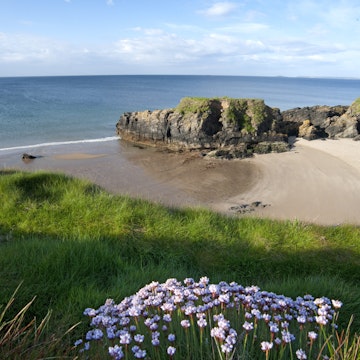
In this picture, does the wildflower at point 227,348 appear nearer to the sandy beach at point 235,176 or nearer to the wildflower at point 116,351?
the wildflower at point 116,351

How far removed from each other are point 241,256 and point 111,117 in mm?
55115

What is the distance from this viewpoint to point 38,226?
838 centimetres

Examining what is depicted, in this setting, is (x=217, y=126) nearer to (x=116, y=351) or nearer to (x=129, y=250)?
(x=129, y=250)

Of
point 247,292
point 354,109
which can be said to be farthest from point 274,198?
point 354,109

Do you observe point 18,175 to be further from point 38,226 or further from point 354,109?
point 354,109

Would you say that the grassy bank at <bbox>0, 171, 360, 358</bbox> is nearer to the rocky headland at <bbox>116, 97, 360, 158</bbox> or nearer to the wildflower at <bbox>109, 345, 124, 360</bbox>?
the wildflower at <bbox>109, 345, 124, 360</bbox>

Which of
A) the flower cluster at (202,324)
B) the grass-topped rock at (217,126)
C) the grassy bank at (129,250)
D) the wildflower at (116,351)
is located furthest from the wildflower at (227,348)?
the grass-topped rock at (217,126)

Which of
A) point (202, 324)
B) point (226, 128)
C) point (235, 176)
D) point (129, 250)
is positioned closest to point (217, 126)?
point (226, 128)

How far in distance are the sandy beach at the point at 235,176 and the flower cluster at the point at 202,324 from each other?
1251 cm

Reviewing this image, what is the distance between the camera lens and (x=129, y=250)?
24.7 ft

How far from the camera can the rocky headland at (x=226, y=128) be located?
34.0m

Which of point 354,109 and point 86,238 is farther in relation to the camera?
point 354,109

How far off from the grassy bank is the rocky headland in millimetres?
22316

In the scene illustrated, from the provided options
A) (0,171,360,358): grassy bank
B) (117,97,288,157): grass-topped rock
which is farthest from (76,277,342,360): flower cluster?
(117,97,288,157): grass-topped rock
